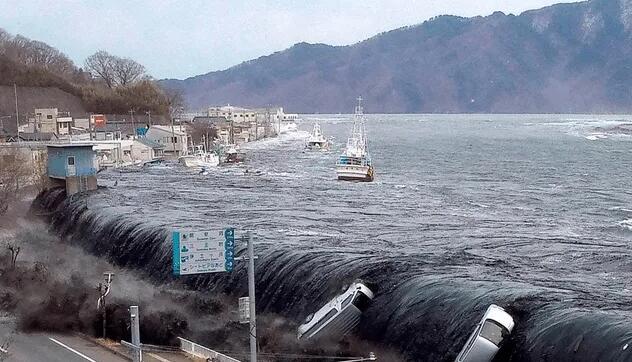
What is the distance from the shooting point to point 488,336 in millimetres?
16078

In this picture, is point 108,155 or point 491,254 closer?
point 491,254

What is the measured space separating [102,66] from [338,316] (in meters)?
126

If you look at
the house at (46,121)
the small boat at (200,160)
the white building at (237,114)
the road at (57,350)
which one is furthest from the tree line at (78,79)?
the road at (57,350)

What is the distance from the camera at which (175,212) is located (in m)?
35.6

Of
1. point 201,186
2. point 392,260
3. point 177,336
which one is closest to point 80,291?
point 177,336

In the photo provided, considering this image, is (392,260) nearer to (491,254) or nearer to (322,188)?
(491,254)

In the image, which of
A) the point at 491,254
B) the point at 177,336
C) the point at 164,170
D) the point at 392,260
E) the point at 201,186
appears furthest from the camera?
the point at 164,170

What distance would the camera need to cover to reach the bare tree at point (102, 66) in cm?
13350

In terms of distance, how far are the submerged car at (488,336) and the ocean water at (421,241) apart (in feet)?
1.29

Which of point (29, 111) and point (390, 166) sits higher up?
point (29, 111)

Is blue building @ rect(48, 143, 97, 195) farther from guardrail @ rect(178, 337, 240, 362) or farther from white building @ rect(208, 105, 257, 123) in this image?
white building @ rect(208, 105, 257, 123)

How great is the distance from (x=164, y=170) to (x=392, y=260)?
134ft

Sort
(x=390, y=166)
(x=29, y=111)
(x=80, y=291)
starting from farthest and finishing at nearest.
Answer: (x=29, y=111) < (x=390, y=166) < (x=80, y=291)

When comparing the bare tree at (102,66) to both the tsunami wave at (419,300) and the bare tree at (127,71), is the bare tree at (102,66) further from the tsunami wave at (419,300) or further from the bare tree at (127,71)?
the tsunami wave at (419,300)
